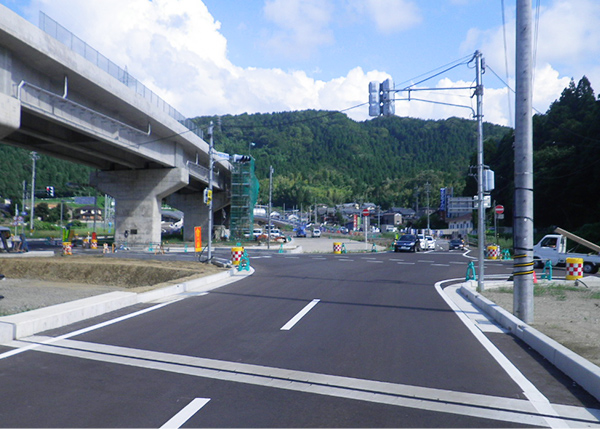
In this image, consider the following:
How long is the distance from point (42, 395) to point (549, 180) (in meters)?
63.9

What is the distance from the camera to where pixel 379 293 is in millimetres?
15891

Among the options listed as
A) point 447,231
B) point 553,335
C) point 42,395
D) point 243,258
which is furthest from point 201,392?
point 447,231

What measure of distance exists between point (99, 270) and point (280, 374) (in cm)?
2277

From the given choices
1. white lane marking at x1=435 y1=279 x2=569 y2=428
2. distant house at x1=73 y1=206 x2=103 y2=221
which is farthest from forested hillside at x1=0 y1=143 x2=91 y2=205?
white lane marking at x1=435 y1=279 x2=569 y2=428

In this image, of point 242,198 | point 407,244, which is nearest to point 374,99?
point 407,244

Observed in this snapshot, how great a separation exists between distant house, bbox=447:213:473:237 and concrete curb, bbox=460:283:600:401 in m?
88.4

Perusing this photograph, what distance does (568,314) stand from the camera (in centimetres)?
1129

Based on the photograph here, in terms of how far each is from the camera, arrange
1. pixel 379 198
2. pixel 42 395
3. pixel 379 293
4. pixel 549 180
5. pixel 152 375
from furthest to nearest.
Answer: pixel 379 198 < pixel 549 180 < pixel 379 293 < pixel 152 375 < pixel 42 395

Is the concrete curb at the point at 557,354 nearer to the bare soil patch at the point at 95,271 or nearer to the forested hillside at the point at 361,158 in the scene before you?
the bare soil patch at the point at 95,271

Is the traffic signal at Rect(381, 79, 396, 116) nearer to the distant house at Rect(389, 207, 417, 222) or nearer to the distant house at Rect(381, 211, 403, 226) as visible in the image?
the distant house at Rect(381, 211, 403, 226)

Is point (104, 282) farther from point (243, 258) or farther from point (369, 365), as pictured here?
point (369, 365)

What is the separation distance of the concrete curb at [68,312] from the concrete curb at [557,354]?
8618mm

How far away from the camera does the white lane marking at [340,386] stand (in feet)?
17.2

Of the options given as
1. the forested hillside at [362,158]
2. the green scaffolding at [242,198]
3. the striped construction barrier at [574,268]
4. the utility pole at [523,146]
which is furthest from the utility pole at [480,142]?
the forested hillside at [362,158]
